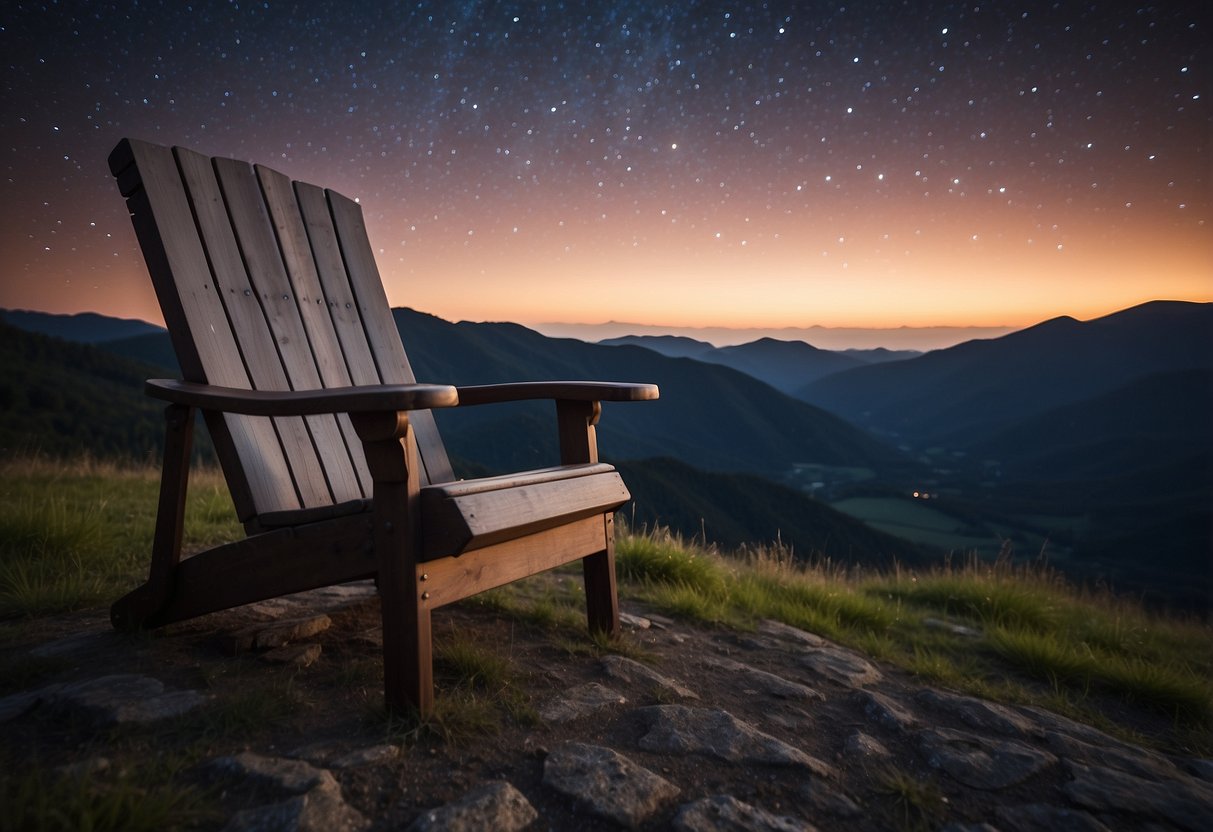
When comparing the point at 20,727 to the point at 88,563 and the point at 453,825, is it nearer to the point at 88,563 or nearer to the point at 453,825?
the point at 453,825

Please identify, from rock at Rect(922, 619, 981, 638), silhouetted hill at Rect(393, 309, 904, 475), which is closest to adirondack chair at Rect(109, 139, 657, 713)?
rock at Rect(922, 619, 981, 638)

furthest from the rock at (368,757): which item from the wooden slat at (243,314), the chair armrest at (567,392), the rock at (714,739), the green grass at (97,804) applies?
the chair armrest at (567,392)

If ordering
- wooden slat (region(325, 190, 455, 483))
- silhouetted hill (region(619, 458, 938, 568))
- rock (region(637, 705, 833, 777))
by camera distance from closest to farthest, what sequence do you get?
1. rock (region(637, 705, 833, 777))
2. wooden slat (region(325, 190, 455, 483))
3. silhouetted hill (region(619, 458, 938, 568))

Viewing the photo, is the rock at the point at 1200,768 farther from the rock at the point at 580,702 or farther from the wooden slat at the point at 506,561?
Answer: the wooden slat at the point at 506,561

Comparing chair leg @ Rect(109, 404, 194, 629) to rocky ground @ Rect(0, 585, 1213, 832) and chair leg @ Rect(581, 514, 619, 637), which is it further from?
chair leg @ Rect(581, 514, 619, 637)

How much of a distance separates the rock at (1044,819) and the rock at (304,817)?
50.9 inches

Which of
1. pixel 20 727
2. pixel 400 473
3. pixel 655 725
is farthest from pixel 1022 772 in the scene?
pixel 20 727

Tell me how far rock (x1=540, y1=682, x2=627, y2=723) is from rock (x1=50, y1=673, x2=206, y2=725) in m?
0.83

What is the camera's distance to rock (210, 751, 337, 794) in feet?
3.87

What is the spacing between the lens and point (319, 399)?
1.34 meters

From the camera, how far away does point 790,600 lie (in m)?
3.24

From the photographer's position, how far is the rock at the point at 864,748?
161cm

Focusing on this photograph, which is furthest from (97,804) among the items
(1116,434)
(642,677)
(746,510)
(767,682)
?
(1116,434)

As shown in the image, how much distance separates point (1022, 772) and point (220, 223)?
2.80 meters
